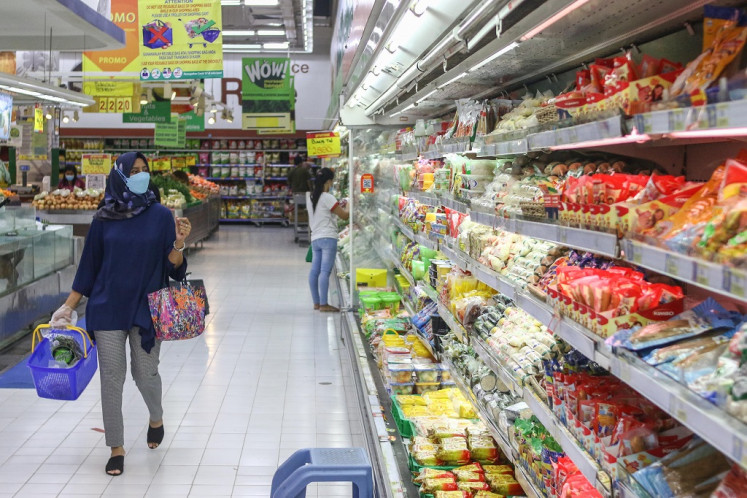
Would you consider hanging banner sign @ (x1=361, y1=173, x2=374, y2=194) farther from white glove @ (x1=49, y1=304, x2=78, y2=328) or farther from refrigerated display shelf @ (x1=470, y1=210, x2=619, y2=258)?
refrigerated display shelf @ (x1=470, y1=210, x2=619, y2=258)

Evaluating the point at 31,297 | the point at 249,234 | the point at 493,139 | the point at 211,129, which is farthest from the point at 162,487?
the point at 211,129

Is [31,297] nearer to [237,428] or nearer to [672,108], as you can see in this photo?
[237,428]

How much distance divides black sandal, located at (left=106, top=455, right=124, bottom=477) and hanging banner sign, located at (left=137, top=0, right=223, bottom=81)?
20.0 feet

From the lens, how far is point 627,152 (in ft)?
9.07

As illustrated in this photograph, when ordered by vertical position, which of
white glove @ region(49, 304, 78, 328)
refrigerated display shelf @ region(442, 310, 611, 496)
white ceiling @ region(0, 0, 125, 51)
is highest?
white ceiling @ region(0, 0, 125, 51)

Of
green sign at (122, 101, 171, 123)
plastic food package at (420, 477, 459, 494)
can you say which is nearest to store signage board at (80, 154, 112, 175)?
green sign at (122, 101, 171, 123)

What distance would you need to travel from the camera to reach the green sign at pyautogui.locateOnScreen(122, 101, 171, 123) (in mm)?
16484

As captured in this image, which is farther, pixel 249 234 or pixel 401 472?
pixel 249 234

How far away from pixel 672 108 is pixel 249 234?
1919 centimetres

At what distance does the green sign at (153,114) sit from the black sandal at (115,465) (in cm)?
1282

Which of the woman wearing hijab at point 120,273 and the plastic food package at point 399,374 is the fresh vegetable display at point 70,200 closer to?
the woman wearing hijab at point 120,273

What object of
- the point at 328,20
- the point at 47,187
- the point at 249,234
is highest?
the point at 328,20

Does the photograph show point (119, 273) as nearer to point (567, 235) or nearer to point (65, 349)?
point (65, 349)

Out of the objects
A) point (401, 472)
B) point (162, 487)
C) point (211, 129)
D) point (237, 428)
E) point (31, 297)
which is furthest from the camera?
point (211, 129)
